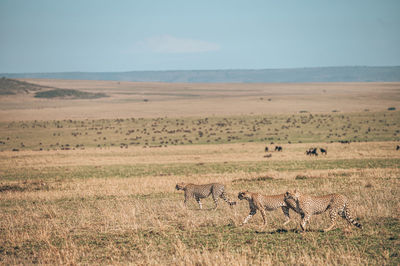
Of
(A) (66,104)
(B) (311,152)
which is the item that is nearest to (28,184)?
(B) (311,152)

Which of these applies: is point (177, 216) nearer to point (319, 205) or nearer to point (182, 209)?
point (182, 209)

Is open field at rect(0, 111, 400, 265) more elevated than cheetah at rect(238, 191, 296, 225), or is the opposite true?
cheetah at rect(238, 191, 296, 225)

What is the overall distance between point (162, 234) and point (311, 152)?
28.8 metres

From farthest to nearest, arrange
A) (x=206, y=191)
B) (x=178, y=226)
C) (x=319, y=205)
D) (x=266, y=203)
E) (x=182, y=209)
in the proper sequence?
(x=206, y=191)
(x=182, y=209)
(x=178, y=226)
(x=266, y=203)
(x=319, y=205)

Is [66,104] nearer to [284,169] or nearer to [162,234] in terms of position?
[284,169]

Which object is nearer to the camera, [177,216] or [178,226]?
[178,226]

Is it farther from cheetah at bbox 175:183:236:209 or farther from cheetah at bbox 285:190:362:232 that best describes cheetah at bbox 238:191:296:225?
cheetah at bbox 175:183:236:209

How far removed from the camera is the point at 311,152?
38781 millimetres

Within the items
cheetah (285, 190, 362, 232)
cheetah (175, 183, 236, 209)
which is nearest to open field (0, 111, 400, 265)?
cheetah (285, 190, 362, 232)

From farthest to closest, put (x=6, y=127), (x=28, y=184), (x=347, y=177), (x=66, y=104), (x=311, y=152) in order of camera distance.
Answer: (x=66, y=104), (x=6, y=127), (x=311, y=152), (x=28, y=184), (x=347, y=177)

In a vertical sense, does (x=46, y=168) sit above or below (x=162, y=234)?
below

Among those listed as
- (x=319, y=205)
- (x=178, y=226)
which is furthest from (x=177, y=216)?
(x=319, y=205)

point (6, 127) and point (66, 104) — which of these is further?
point (66, 104)

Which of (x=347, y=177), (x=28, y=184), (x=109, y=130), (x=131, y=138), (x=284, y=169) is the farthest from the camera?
(x=109, y=130)
